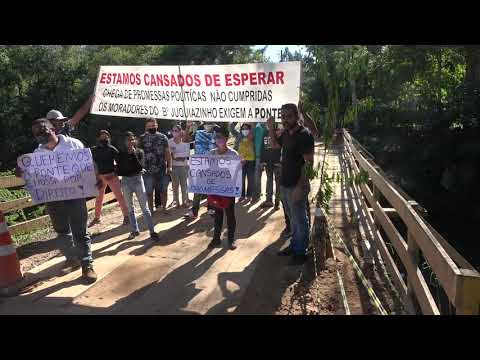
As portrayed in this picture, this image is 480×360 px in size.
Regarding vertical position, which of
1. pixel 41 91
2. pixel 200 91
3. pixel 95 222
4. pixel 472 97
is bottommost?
pixel 95 222

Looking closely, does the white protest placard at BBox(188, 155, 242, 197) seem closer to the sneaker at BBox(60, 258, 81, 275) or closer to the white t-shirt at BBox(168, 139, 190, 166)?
the sneaker at BBox(60, 258, 81, 275)

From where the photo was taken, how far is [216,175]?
595cm

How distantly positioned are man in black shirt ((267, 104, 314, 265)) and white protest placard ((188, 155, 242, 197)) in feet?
2.47

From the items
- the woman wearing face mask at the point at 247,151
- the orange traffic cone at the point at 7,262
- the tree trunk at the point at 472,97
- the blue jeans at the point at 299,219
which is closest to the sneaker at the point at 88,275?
the orange traffic cone at the point at 7,262

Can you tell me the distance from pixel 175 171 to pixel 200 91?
8.10 feet

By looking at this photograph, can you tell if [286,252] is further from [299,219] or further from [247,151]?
[247,151]

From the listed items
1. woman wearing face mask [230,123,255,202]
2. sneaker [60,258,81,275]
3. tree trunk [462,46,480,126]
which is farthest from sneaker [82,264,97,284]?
tree trunk [462,46,480,126]

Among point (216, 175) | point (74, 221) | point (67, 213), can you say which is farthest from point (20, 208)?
point (216, 175)

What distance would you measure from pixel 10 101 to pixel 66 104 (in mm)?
2723

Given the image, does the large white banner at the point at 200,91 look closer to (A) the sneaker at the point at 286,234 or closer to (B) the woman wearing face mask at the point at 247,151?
(A) the sneaker at the point at 286,234

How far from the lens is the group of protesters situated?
16.2ft

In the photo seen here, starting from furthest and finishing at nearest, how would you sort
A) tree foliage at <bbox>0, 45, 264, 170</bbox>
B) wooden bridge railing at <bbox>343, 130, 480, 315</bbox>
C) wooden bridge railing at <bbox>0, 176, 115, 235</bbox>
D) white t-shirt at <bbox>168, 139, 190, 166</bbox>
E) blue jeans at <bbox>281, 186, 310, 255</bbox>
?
tree foliage at <bbox>0, 45, 264, 170</bbox> → white t-shirt at <bbox>168, 139, 190, 166</bbox> → wooden bridge railing at <bbox>0, 176, 115, 235</bbox> → blue jeans at <bbox>281, 186, 310, 255</bbox> → wooden bridge railing at <bbox>343, 130, 480, 315</bbox>

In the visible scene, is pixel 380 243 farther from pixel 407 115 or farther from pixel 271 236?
pixel 407 115

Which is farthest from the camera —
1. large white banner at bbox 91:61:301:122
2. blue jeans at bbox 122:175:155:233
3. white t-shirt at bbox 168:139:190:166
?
white t-shirt at bbox 168:139:190:166
